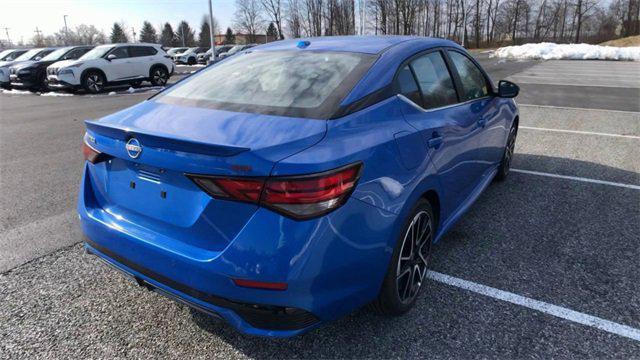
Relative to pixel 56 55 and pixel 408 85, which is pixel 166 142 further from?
pixel 56 55

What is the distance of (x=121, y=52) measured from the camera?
17.6m

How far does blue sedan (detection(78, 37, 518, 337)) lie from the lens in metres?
1.93

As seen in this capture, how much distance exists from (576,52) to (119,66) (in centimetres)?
3148

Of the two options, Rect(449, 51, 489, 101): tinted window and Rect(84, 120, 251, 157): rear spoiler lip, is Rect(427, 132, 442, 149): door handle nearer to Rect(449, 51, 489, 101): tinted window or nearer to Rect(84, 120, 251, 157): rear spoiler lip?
Rect(449, 51, 489, 101): tinted window

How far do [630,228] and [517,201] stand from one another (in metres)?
0.98

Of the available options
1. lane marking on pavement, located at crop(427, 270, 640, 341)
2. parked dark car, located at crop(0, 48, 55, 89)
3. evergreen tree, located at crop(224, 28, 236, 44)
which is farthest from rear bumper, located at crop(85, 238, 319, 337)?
evergreen tree, located at crop(224, 28, 236, 44)

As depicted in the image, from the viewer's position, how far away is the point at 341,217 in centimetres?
202

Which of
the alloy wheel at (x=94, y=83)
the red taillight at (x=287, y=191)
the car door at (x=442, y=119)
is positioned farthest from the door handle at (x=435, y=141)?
the alloy wheel at (x=94, y=83)

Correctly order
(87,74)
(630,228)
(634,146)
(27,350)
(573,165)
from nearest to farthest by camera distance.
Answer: (27,350) → (630,228) → (573,165) → (634,146) → (87,74)

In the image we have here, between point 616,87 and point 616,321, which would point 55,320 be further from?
point 616,87

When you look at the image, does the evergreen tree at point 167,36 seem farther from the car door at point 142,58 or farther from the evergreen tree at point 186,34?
the car door at point 142,58

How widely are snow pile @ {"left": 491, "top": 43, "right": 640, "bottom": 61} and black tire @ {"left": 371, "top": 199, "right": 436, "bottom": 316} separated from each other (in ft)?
114

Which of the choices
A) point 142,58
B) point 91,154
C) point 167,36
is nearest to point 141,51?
point 142,58

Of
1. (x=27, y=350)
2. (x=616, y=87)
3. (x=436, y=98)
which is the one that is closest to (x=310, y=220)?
(x=436, y=98)
